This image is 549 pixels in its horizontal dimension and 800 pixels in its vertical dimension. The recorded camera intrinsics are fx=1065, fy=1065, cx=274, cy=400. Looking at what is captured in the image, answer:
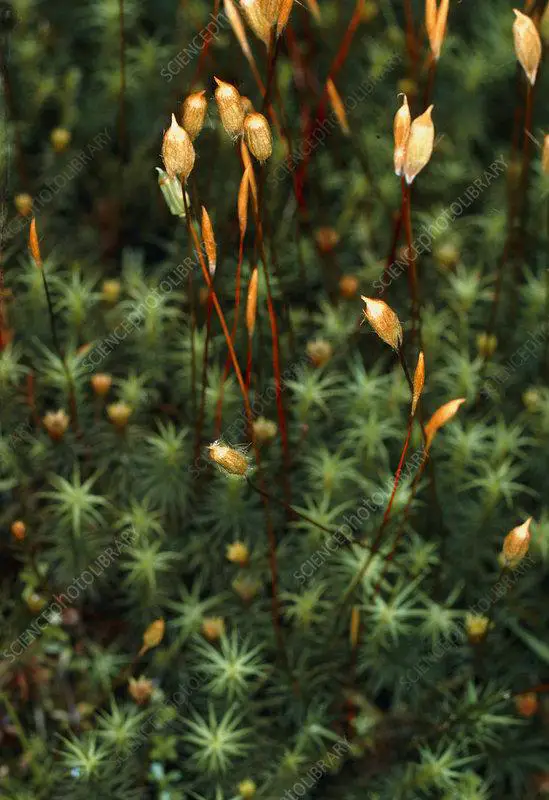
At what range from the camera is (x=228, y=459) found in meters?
1.29

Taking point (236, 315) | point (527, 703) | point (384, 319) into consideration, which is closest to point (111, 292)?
point (236, 315)

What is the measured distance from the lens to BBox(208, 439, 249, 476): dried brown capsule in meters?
1.28

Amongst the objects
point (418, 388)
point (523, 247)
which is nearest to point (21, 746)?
point (418, 388)

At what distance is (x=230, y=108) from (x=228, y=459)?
42 cm

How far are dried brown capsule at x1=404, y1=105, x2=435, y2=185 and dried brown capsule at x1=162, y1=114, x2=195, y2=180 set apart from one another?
10.2 inches

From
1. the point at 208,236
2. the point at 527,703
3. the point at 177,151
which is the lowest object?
the point at 527,703

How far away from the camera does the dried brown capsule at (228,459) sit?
128cm

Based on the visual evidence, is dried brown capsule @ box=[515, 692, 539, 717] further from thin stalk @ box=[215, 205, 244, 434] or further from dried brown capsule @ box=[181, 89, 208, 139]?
dried brown capsule @ box=[181, 89, 208, 139]

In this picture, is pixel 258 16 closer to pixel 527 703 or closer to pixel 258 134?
pixel 258 134

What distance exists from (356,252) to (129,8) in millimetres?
748

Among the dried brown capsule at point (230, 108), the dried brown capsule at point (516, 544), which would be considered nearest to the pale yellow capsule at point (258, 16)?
the dried brown capsule at point (230, 108)

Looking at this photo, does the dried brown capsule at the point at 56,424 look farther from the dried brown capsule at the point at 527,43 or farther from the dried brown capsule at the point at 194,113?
the dried brown capsule at the point at 527,43

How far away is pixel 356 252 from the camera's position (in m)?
2.16

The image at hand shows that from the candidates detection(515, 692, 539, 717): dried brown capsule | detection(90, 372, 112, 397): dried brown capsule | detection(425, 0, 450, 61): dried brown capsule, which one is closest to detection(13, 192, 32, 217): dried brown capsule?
detection(90, 372, 112, 397): dried brown capsule
